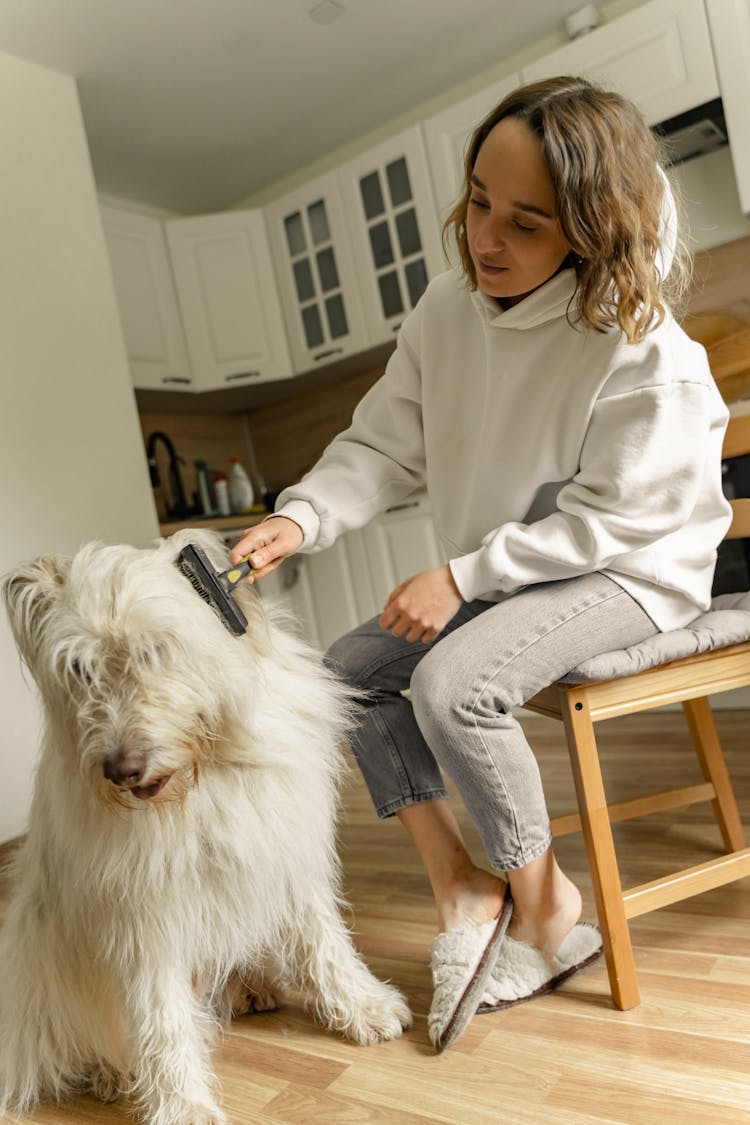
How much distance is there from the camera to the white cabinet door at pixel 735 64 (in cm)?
264

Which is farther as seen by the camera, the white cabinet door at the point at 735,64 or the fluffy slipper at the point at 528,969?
the white cabinet door at the point at 735,64

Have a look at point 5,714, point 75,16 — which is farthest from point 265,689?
point 75,16

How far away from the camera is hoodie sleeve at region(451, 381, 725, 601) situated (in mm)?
1230

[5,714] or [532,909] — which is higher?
[5,714]

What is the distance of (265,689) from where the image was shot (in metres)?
1.22

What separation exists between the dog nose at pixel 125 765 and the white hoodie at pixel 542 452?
51 centimetres

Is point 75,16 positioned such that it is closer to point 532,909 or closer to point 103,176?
point 103,176

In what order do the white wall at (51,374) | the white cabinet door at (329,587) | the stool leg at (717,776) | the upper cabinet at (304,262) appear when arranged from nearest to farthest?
the stool leg at (717,776), the white wall at (51,374), the upper cabinet at (304,262), the white cabinet door at (329,587)

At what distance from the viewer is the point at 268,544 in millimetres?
1366

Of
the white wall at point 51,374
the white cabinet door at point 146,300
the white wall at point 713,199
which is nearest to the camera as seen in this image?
the white wall at point 51,374

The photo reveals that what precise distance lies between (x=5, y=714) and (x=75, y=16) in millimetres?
2333

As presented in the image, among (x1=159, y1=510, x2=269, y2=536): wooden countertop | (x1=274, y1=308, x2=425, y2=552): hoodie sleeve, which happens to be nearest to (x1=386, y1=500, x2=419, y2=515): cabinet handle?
(x1=159, y1=510, x2=269, y2=536): wooden countertop

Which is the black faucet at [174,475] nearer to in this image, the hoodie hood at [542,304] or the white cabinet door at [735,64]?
the white cabinet door at [735,64]

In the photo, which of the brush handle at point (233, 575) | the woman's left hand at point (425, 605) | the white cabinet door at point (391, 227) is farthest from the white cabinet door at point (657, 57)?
the brush handle at point (233, 575)
